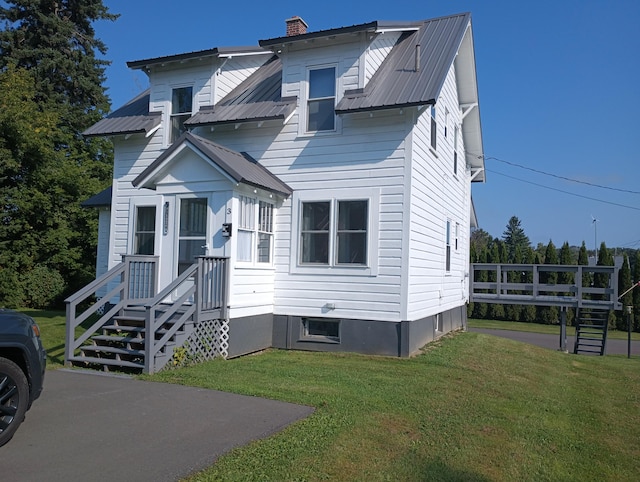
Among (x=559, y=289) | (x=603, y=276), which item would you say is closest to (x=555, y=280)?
(x=603, y=276)

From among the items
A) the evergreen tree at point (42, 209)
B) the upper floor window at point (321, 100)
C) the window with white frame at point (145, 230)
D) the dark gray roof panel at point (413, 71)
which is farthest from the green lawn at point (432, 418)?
the evergreen tree at point (42, 209)

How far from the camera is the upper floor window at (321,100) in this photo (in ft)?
40.1

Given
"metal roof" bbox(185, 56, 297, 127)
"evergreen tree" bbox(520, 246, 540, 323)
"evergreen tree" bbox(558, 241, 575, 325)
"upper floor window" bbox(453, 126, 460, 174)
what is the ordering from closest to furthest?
"metal roof" bbox(185, 56, 297, 127) → "upper floor window" bbox(453, 126, 460, 174) → "evergreen tree" bbox(558, 241, 575, 325) → "evergreen tree" bbox(520, 246, 540, 323)

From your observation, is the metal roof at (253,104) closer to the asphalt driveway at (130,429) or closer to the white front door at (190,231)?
the white front door at (190,231)

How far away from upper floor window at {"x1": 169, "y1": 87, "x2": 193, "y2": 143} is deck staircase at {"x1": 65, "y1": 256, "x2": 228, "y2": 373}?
3.96 meters

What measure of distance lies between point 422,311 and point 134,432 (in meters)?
7.89

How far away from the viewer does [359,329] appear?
38.0 feet

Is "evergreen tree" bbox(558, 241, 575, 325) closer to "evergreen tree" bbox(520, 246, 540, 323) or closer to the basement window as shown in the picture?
"evergreen tree" bbox(520, 246, 540, 323)

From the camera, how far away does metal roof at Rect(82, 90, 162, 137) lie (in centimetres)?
1387

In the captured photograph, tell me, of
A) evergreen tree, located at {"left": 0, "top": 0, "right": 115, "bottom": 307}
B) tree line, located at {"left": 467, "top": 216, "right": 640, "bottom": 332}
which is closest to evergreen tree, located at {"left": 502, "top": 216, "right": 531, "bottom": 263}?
tree line, located at {"left": 467, "top": 216, "right": 640, "bottom": 332}

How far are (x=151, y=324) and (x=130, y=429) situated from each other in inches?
123

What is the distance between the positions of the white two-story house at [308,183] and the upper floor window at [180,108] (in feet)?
0.09

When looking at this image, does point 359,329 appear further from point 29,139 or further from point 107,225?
point 29,139

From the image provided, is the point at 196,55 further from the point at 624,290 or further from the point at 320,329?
the point at 624,290
